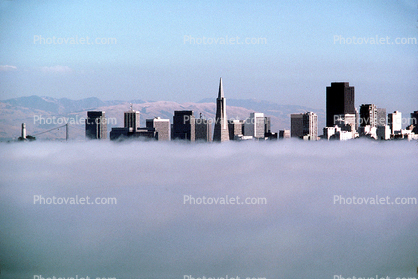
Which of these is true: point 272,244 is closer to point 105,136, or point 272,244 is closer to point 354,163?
point 354,163

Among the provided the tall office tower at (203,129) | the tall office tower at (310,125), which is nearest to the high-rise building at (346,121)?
the tall office tower at (310,125)

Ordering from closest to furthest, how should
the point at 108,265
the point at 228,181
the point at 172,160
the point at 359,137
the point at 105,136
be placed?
the point at 108,265
the point at 105,136
the point at 359,137
the point at 228,181
the point at 172,160

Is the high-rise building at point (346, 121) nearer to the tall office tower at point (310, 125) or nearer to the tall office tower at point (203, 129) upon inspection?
the tall office tower at point (310, 125)

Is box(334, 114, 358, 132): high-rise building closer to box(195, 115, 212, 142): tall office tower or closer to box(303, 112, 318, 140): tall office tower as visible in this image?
box(303, 112, 318, 140): tall office tower

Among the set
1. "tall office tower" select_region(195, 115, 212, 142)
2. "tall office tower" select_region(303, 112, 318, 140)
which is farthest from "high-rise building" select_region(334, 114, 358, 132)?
"tall office tower" select_region(195, 115, 212, 142)

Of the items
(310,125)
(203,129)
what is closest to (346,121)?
(310,125)

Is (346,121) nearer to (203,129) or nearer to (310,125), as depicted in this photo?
(310,125)

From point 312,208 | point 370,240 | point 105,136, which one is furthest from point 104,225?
point 370,240

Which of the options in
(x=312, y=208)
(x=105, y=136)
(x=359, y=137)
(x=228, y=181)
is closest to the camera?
(x=105, y=136)
